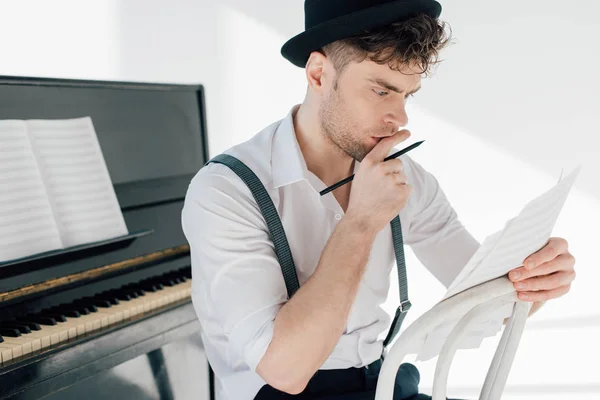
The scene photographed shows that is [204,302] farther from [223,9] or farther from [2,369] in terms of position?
[223,9]

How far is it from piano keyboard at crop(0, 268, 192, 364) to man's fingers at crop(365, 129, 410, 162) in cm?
83

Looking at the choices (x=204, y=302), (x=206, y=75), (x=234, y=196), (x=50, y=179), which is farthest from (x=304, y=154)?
(x=206, y=75)

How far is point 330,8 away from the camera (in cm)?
137

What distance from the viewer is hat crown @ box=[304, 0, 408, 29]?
133cm

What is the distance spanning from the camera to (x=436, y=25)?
4.54 ft

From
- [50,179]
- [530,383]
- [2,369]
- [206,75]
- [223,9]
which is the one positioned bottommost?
[530,383]

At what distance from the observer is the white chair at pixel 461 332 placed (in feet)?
3.55

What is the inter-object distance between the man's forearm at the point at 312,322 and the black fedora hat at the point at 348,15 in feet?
1.37

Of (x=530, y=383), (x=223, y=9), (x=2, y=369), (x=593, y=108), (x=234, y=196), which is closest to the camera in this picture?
(x=234, y=196)

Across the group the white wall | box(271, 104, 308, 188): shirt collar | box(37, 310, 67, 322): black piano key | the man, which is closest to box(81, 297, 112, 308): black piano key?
box(37, 310, 67, 322): black piano key

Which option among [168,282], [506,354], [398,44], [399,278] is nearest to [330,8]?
[398,44]

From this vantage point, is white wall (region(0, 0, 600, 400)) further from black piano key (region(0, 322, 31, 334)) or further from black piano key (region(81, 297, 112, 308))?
black piano key (region(0, 322, 31, 334))

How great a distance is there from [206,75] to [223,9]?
12.5 inches

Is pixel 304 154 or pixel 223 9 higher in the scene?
pixel 223 9
